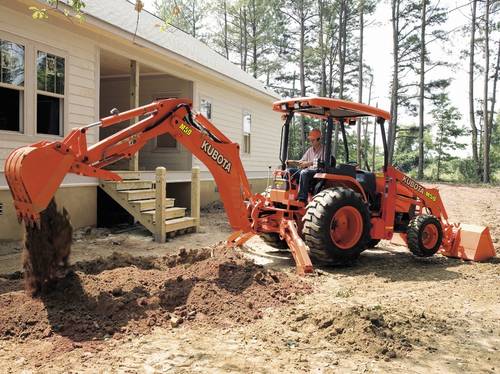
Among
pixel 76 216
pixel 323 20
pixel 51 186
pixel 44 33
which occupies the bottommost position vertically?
pixel 76 216

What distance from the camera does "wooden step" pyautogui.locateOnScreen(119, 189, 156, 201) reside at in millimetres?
8914

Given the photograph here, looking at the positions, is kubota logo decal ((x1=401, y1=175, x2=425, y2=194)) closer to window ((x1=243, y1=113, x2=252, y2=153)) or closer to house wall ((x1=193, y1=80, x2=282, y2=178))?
house wall ((x1=193, y1=80, x2=282, y2=178))

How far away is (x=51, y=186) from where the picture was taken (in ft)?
13.3

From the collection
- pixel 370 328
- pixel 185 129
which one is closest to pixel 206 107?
pixel 185 129

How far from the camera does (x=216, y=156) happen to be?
6.12m

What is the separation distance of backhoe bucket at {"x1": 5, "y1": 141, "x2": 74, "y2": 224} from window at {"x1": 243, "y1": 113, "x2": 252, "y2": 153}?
12657mm

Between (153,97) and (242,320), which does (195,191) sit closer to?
(153,97)

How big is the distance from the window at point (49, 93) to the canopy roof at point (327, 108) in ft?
13.9

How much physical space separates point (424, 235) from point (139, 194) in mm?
5454

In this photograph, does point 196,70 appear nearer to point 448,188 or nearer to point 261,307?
point 261,307

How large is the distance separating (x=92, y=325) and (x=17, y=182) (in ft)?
4.57

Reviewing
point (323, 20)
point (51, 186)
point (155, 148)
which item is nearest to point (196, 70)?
point (155, 148)

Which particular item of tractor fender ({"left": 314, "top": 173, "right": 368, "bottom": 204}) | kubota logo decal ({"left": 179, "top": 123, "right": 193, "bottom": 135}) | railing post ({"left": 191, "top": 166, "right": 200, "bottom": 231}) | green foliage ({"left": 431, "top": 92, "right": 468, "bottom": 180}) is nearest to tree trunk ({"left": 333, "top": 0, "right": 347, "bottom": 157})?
green foliage ({"left": 431, "top": 92, "right": 468, "bottom": 180})

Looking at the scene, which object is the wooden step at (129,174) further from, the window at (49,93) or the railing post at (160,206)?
the window at (49,93)
